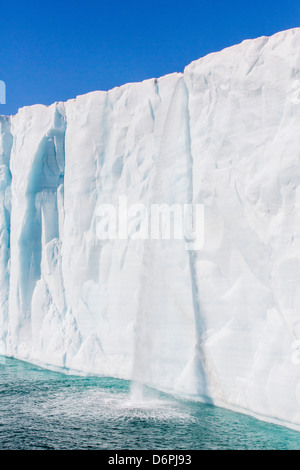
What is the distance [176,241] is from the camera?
9805 millimetres

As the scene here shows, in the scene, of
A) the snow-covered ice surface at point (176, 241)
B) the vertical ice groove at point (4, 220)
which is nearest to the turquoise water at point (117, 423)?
the snow-covered ice surface at point (176, 241)

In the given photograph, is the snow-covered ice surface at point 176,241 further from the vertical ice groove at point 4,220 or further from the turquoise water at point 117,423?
the turquoise water at point 117,423

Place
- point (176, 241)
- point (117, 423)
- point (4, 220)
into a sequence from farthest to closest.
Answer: point (4, 220)
point (176, 241)
point (117, 423)

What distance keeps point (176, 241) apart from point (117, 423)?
367 centimetres

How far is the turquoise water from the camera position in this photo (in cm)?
663

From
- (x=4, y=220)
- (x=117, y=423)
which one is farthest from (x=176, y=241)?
(x=4, y=220)

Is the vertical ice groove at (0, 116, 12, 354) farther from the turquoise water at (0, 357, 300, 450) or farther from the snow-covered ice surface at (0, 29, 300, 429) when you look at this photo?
the turquoise water at (0, 357, 300, 450)

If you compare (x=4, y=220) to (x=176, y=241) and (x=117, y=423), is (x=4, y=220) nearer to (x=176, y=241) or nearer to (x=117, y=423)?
(x=176, y=241)

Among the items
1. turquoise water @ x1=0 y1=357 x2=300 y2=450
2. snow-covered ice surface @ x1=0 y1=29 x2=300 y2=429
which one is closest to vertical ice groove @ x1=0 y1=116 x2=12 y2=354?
snow-covered ice surface @ x1=0 y1=29 x2=300 y2=429

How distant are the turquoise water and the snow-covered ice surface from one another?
0.50m

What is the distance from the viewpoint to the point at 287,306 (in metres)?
7.69

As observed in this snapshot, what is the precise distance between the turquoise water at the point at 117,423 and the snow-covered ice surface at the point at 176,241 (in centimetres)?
50

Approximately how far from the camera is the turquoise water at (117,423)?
663 cm

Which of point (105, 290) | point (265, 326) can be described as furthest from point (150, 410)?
point (105, 290)
